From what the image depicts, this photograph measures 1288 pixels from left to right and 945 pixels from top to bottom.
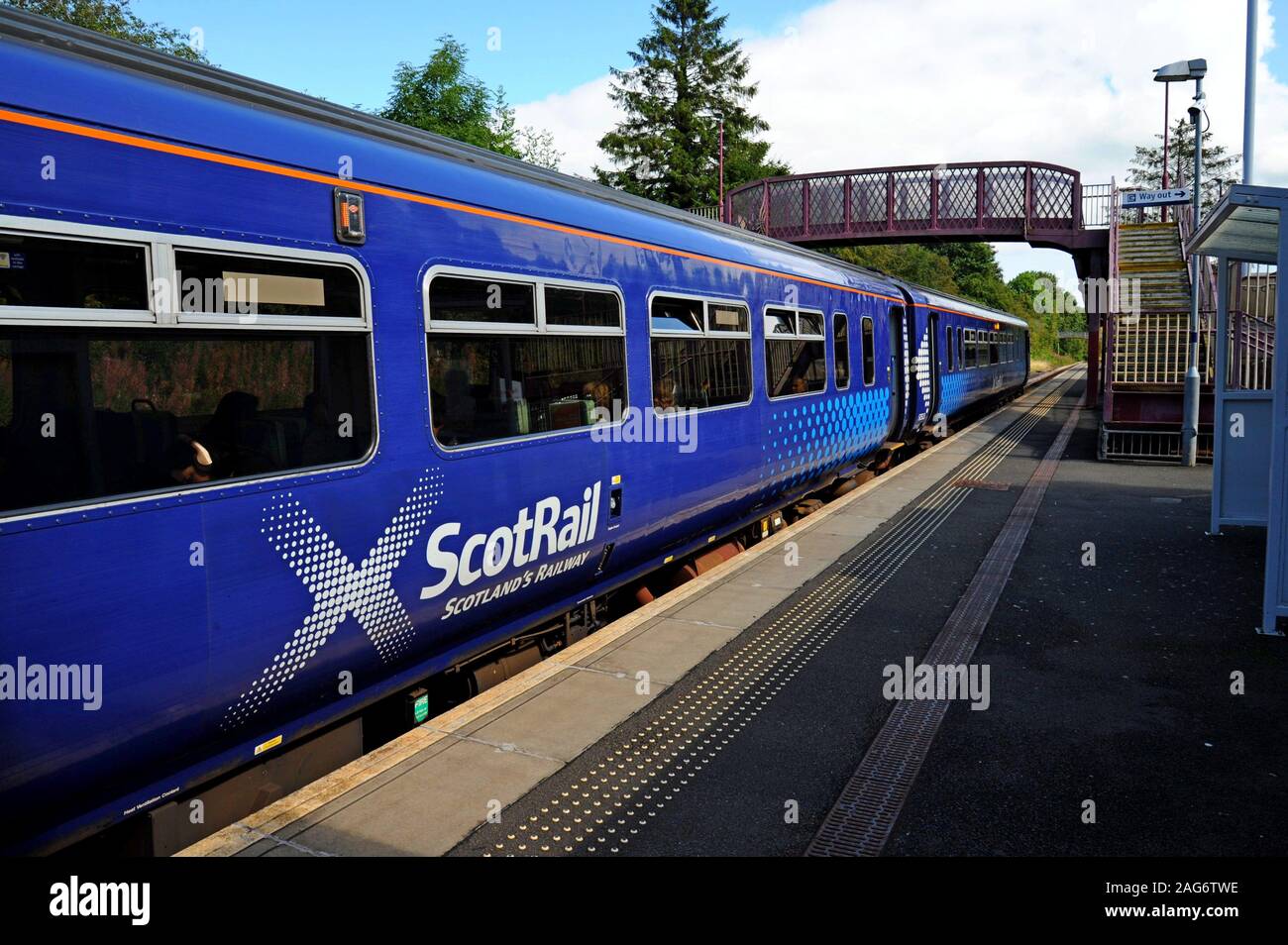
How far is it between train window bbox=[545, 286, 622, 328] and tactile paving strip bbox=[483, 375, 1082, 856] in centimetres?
239

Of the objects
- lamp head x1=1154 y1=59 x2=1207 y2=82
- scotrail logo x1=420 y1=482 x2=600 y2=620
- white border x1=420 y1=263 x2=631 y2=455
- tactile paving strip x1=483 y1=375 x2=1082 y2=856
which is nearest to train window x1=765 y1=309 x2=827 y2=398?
tactile paving strip x1=483 y1=375 x2=1082 y2=856

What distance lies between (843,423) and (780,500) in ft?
6.73

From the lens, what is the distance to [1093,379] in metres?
28.1

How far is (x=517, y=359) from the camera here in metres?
5.41

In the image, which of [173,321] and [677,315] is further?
[677,315]

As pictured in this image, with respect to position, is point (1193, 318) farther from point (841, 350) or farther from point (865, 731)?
point (865, 731)

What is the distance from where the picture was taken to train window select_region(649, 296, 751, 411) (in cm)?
720

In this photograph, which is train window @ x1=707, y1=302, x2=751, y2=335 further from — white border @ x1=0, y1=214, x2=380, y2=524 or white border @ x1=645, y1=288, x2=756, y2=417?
white border @ x1=0, y1=214, x2=380, y2=524

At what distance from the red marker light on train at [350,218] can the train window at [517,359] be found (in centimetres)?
52

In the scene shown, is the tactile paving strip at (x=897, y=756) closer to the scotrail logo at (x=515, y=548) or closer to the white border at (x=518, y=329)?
the scotrail logo at (x=515, y=548)

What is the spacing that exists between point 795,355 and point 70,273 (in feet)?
25.8

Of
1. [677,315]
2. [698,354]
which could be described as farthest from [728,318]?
[677,315]

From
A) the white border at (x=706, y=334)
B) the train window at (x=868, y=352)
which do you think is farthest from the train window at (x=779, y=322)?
the train window at (x=868, y=352)

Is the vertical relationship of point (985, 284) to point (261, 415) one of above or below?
above
